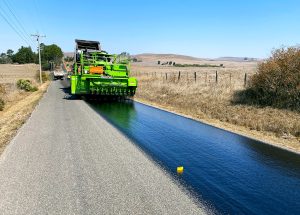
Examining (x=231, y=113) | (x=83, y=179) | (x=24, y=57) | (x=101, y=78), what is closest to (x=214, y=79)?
(x=101, y=78)

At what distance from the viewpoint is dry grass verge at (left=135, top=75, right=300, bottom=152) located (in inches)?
428

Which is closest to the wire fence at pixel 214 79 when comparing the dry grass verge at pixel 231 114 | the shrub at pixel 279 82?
the dry grass verge at pixel 231 114

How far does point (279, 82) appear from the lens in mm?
15414

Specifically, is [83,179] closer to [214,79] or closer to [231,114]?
[231,114]

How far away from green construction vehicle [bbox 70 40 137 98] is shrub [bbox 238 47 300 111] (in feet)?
23.4

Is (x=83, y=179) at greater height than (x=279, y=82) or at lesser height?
lesser

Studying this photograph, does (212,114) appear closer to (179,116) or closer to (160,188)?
(179,116)

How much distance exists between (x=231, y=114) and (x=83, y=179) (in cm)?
944

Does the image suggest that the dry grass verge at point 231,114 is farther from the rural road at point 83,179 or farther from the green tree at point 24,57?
the green tree at point 24,57

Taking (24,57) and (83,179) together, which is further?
(24,57)

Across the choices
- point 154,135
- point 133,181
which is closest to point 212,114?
point 154,135

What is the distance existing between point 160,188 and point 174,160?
1927 millimetres

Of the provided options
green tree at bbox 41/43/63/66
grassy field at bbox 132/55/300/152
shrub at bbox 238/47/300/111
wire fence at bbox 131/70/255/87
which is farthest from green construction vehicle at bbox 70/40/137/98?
green tree at bbox 41/43/63/66

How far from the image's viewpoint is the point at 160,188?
19.4 ft
